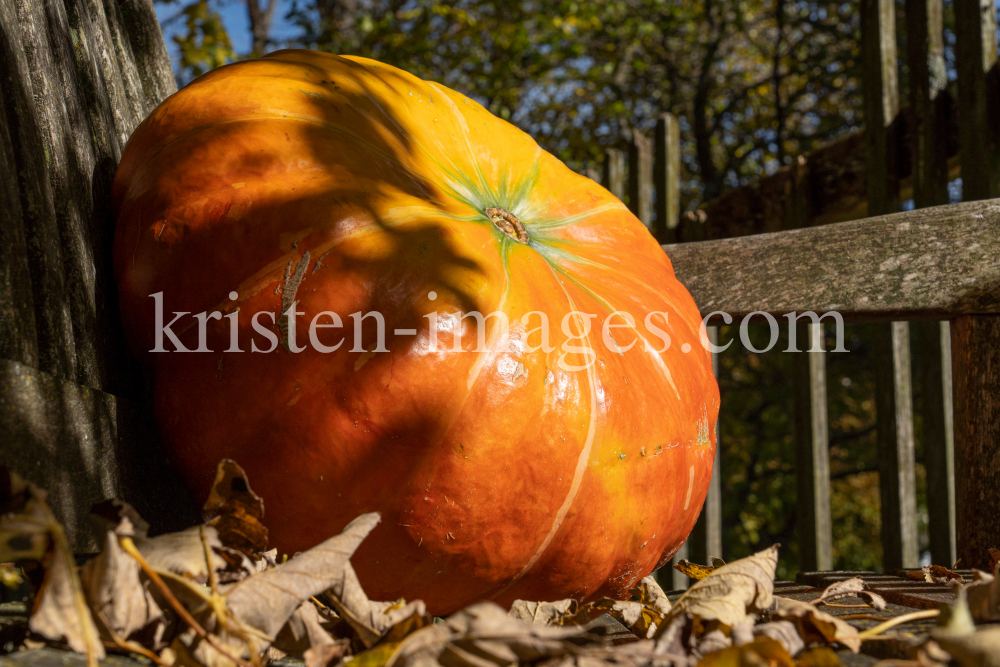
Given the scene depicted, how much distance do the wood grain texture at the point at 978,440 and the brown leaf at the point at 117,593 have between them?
158 centimetres

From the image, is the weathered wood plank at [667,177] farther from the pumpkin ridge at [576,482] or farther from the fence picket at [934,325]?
the pumpkin ridge at [576,482]

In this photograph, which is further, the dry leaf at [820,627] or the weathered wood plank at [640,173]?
the weathered wood plank at [640,173]

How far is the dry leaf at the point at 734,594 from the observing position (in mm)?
912

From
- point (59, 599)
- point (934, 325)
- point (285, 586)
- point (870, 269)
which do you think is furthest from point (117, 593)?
point (934, 325)

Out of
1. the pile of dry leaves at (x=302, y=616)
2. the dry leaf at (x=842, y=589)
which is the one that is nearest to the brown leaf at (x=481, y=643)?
the pile of dry leaves at (x=302, y=616)

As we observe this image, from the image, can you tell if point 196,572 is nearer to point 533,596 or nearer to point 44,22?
point 533,596

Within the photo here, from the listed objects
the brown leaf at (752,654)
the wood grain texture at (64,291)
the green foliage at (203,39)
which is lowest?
the brown leaf at (752,654)

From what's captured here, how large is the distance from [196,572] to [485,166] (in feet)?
3.26

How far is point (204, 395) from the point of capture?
1.21 meters

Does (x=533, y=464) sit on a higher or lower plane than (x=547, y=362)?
lower

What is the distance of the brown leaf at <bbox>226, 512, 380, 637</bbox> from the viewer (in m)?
0.84

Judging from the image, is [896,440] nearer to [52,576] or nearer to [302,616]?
[302,616]

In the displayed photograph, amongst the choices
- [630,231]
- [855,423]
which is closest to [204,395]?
[630,231]

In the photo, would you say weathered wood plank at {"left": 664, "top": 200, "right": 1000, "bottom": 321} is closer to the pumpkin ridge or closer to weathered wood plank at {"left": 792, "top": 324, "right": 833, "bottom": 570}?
the pumpkin ridge
